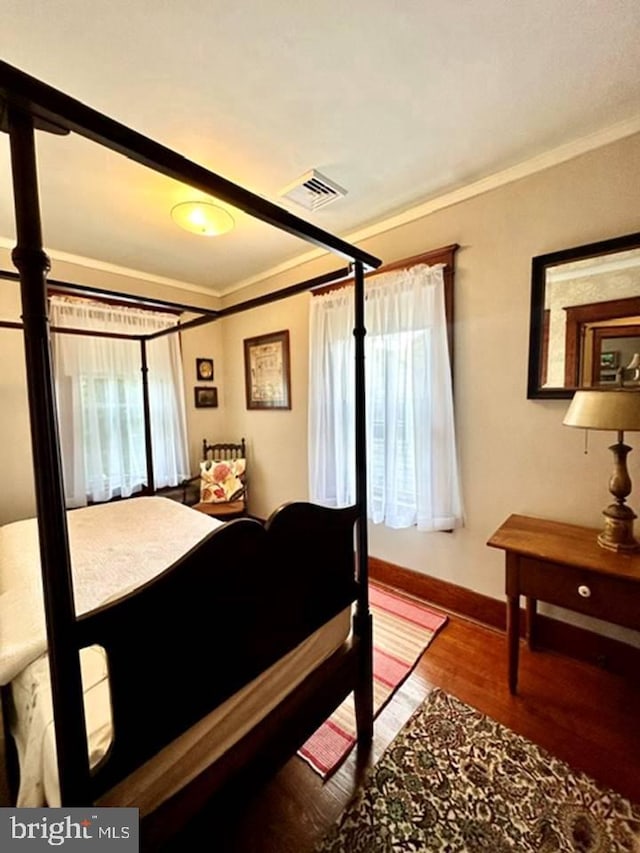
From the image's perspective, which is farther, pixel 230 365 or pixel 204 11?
pixel 230 365

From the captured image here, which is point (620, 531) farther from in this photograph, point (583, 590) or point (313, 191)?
point (313, 191)

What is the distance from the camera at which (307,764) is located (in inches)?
52.6

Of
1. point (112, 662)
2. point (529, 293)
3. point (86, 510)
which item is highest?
point (529, 293)

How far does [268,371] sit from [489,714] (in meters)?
2.79

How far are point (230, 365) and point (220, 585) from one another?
3099mm

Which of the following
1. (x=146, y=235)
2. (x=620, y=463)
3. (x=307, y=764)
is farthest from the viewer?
(x=146, y=235)

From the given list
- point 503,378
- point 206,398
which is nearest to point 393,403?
point 503,378

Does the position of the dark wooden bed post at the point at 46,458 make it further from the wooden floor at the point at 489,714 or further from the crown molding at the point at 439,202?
the crown molding at the point at 439,202

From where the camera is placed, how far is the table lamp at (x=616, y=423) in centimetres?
132

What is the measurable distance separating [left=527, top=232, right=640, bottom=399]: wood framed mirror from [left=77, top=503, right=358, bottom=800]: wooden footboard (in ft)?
4.64

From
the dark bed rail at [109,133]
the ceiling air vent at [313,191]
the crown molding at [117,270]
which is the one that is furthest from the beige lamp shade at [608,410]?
the crown molding at [117,270]

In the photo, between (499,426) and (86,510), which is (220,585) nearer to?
(499,426)

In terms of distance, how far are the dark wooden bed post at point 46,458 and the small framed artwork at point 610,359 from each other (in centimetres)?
205

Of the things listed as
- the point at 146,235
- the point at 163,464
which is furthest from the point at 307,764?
the point at 146,235
